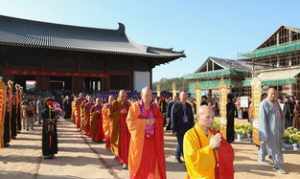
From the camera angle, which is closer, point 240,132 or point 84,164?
point 84,164

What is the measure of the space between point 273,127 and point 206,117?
14.3ft

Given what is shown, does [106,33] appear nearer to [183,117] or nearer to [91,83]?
[91,83]

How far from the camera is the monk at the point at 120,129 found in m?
8.20

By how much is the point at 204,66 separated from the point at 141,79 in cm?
1830

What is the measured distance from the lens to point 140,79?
27969 mm

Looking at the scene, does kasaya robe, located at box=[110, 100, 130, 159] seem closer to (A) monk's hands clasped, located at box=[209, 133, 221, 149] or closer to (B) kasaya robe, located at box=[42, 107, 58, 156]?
(B) kasaya robe, located at box=[42, 107, 58, 156]

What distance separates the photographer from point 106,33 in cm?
3412

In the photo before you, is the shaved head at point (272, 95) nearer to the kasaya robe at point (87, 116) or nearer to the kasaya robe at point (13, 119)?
the kasaya robe at point (87, 116)

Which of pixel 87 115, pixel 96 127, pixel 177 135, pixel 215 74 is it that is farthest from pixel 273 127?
pixel 215 74

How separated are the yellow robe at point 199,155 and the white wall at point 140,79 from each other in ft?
77.7

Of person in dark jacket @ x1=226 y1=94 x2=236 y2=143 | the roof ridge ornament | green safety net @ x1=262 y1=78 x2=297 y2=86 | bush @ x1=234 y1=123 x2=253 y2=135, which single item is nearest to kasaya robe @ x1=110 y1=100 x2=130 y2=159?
person in dark jacket @ x1=226 y1=94 x2=236 y2=143

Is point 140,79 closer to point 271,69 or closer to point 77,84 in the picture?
point 77,84

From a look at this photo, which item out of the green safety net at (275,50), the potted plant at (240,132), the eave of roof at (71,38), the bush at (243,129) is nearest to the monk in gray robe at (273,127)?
the potted plant at (240,132)

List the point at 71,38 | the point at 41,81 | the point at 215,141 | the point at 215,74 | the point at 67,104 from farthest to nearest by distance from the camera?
the point at 215,74 < the point at 71,38 < the point at 41,81 < the point at 67,104 < the point at 215,141
